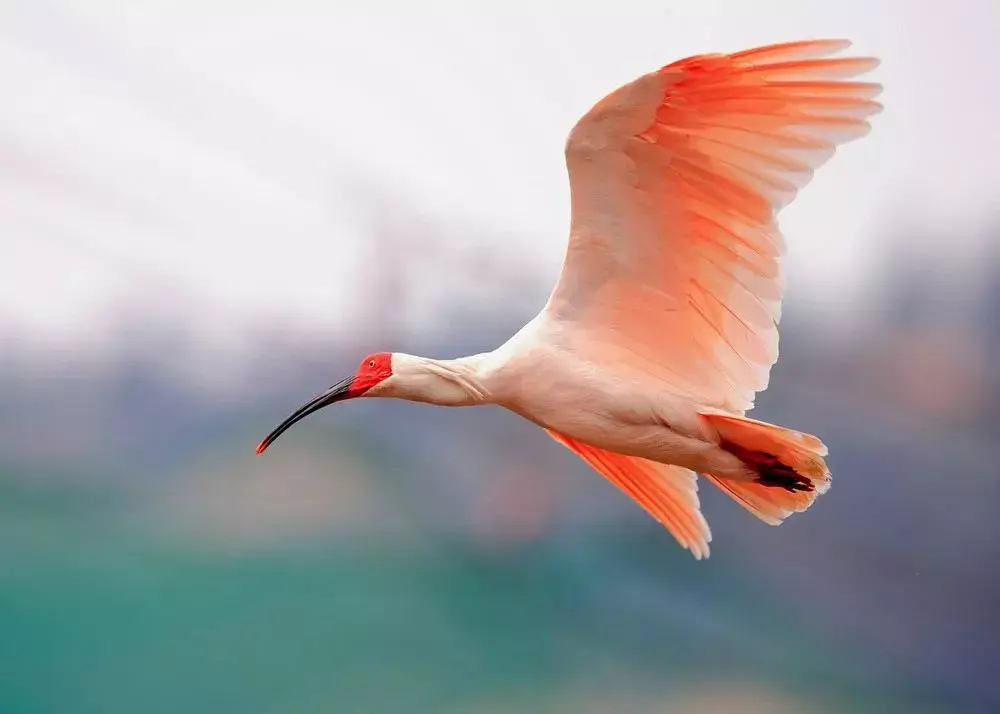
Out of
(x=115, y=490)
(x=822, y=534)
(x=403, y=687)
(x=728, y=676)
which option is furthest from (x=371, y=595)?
(x=822, y=534)

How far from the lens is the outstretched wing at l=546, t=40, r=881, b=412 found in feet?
6.59

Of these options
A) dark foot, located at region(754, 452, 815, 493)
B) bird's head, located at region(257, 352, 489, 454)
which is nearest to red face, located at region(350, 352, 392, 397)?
bird's head, located at region(257, 352, 489, 454)

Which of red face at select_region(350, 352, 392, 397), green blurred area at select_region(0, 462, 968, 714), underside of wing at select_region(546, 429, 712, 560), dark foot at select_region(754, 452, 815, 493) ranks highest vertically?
red face at select_region(350, 352, 392, 397)

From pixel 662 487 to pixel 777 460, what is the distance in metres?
0.37

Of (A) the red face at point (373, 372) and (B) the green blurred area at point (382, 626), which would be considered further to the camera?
(B) the green blurred area at point (382, 626)

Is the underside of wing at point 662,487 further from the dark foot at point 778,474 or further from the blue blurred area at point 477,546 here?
the blue blurred area at point 477,546

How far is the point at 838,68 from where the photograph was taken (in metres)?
2.00

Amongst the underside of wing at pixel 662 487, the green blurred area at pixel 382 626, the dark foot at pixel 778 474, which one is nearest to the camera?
the dark foot at pixel 778 474

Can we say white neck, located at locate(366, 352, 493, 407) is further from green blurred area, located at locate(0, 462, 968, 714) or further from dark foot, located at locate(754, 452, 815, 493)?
green blurred area, located at locate(0, 462, 968, 714)

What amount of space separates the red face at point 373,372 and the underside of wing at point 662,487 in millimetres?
453

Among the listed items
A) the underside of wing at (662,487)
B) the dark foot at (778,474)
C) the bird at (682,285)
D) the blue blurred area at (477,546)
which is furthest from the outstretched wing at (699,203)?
the blue blurred area at (477,546)

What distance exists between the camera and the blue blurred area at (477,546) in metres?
3.56

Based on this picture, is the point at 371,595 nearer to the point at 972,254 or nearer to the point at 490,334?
the point at 490,334

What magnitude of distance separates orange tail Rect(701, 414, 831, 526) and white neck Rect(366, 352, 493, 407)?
41 cm
